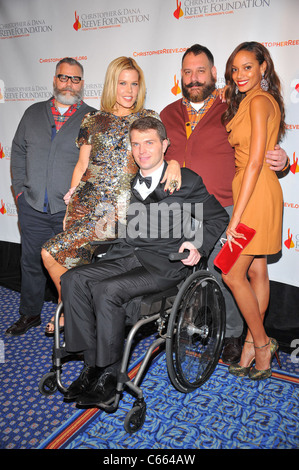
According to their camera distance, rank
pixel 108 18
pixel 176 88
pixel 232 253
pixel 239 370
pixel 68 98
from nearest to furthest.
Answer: pixel 232 253 < pixel 239 370 < pixel 68 98 < pixel 176 88 < pixel 108 18

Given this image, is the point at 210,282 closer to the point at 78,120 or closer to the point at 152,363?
the point at 152,363

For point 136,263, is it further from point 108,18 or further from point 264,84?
point 108,18

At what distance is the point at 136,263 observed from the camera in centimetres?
260

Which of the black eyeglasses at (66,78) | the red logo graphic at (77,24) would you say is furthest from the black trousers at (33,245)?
the red logo graphic at (77,24)

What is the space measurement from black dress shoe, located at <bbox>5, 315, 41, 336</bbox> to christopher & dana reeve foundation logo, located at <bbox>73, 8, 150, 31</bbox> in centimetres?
262

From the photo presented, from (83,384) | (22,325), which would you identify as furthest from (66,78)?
(83,384)

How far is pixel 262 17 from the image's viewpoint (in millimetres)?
3078

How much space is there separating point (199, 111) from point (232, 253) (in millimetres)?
1053

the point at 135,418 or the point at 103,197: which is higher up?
the point at 103,197

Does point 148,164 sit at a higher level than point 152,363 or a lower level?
higher

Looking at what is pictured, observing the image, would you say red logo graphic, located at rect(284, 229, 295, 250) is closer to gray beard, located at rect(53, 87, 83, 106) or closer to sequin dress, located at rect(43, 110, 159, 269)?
sequin dress, located at rect(43, 110, 159, 269)

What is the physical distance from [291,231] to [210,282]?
1.09 m

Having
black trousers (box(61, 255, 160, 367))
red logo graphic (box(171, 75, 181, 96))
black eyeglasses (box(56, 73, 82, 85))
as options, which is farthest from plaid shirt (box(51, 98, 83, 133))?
black trousers (box(61, 255, 160, 367))

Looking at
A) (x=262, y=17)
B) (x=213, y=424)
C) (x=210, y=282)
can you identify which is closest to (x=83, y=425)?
(x=213, y=424)
